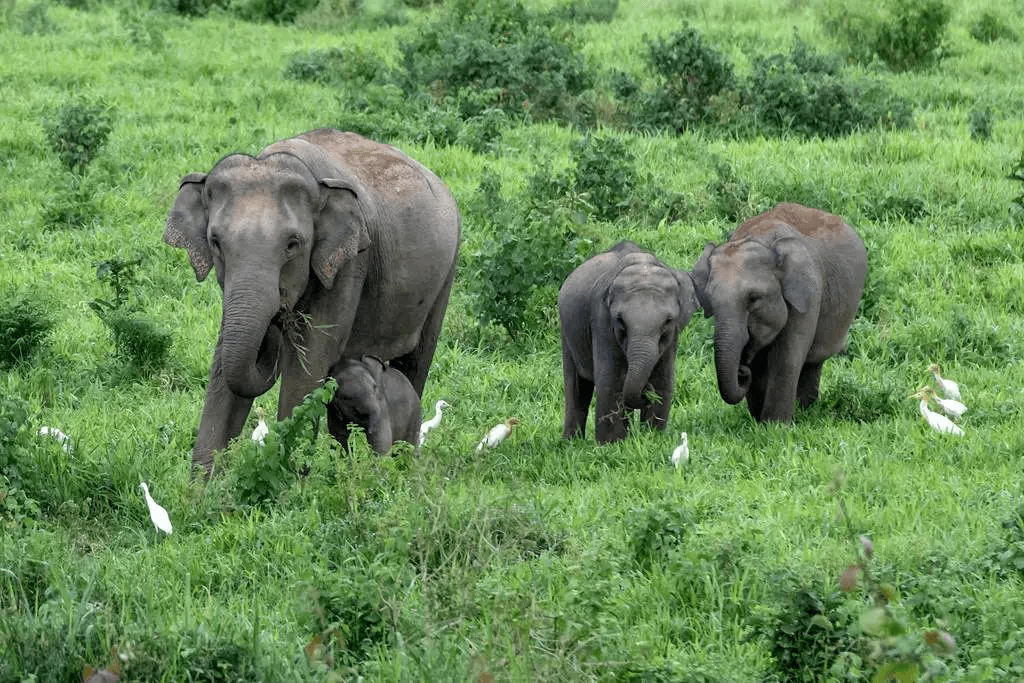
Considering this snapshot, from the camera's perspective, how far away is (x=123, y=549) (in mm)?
6781

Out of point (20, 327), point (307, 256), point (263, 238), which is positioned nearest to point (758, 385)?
point (307, 256)

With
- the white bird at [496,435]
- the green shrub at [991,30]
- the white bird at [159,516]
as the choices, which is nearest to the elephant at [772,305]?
the white bird at [496,435]

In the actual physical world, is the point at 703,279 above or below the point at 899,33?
above

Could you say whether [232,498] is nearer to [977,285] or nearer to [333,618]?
[333,618]

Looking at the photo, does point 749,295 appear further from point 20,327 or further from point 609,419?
point 20,327

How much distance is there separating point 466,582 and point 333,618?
58cm

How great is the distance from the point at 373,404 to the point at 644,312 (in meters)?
1.61

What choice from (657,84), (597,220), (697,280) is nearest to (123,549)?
(697,280)

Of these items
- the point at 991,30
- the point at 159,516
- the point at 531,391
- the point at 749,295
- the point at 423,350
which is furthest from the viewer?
the point at 991,30

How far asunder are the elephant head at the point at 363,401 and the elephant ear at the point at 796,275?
2.61m

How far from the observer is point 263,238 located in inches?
278

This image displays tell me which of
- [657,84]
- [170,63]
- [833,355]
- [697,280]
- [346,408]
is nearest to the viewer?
[346,408]

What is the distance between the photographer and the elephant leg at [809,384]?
401 inches

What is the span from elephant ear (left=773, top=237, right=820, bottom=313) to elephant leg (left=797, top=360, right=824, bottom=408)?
2.71 feet
